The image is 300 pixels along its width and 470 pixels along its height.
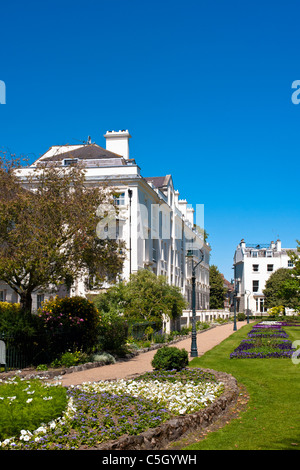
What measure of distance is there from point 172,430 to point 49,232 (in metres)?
9.97

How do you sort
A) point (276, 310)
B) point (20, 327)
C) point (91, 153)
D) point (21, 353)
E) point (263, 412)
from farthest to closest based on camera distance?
point (276, 310)
point (91, 153)
point (21, 353)
point (20, 327)
point (263, 412)

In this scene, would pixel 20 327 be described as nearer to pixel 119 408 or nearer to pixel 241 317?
pixel 119 408

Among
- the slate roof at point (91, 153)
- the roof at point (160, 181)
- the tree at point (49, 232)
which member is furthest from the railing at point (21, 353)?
the roof at point (160, 181)

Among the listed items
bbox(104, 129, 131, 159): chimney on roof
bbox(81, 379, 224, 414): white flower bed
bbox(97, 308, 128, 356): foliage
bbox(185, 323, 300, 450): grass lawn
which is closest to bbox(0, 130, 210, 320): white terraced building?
bbox(104, 129, 131, 159): chimney on roof

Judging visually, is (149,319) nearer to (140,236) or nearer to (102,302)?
(102,302)

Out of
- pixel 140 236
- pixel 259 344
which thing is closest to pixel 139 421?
pixel 259 344

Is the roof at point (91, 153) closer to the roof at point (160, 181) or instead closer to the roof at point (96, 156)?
the roof at point (96, 156)

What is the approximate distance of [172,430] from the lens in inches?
335

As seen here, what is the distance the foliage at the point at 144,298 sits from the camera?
29030mm

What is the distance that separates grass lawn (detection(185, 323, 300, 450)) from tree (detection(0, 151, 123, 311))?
18.4 ft

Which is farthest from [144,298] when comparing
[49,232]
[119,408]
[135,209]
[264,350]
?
[119,408]

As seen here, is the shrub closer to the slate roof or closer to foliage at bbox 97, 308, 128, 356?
foliage at bbox 97, 308, 128, 356

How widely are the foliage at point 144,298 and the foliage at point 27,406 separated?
63.6 feet

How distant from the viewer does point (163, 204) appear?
4347 centimetres
